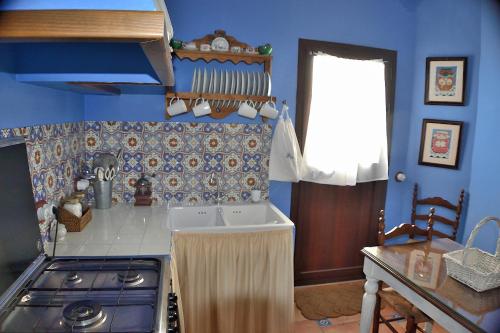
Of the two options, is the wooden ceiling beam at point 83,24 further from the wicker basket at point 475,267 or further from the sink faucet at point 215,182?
the sink faucet at point 215,182

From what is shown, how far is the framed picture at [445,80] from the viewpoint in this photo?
2.49 m

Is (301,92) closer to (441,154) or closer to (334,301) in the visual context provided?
(441,154)

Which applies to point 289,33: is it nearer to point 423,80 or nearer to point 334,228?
point 423,80

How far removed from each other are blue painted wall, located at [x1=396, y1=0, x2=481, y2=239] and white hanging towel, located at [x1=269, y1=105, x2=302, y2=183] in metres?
1.15

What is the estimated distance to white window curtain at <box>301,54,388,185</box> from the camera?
2.56m

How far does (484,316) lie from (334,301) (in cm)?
148

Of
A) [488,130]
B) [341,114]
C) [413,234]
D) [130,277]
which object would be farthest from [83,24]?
[488,130]

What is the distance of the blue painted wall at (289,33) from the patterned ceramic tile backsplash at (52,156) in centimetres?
34

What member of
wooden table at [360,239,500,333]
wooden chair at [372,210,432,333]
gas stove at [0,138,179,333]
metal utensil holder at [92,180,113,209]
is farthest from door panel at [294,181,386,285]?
gas stove at [0,138,179,333]

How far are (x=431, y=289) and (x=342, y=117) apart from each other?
1503 millimetres

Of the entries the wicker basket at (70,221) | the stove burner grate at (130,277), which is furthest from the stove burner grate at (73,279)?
the wicker basket at (70,221)

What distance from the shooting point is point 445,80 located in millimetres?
2584

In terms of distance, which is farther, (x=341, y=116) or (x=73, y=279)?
(x=341, y=116)

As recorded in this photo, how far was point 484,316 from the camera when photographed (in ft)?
4.07
